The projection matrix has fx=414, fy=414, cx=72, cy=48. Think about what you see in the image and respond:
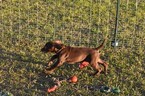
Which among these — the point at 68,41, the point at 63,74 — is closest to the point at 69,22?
the point at 68,41

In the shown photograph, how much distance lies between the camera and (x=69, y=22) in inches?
323

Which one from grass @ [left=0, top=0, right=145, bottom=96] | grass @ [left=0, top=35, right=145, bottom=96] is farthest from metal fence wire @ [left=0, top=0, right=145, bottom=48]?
grass @ [left=0, top=35, right=145, bottom=96]

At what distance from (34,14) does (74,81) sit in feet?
9.50

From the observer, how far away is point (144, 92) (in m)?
5.88

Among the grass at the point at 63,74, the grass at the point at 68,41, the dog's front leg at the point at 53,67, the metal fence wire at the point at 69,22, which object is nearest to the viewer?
the grass at the point at 63,74

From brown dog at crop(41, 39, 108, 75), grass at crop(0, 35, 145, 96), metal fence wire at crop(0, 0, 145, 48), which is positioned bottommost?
grass at crop(0, 35, 145, 96)

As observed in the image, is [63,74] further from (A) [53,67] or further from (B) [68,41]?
(B) [68,41]

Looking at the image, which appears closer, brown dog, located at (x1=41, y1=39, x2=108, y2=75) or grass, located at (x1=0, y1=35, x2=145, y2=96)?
grass, located at (x1=0, y1=35, x2=145, y2=96)

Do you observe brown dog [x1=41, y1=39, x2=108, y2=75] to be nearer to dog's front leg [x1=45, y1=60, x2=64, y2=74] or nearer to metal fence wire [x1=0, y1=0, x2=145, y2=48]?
dog's front leg [x1=45, y1=60, x2=64, y2=74]

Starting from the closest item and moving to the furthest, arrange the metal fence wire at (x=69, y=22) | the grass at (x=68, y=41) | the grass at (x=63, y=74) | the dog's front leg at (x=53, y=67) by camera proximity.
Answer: the grass at (x=63, y=74), the grass at (x=68, y=41), the dog's front leg at (x=53, y=67), the metal fence wire at (x=69, y=22)

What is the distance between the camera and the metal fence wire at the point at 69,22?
7436 mm

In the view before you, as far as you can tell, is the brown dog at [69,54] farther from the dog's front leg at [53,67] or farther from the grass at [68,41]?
the grass at [68,41]

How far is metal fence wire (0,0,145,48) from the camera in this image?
293 inches

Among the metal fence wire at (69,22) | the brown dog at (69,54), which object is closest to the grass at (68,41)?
the metal fence wire at (69,22)
